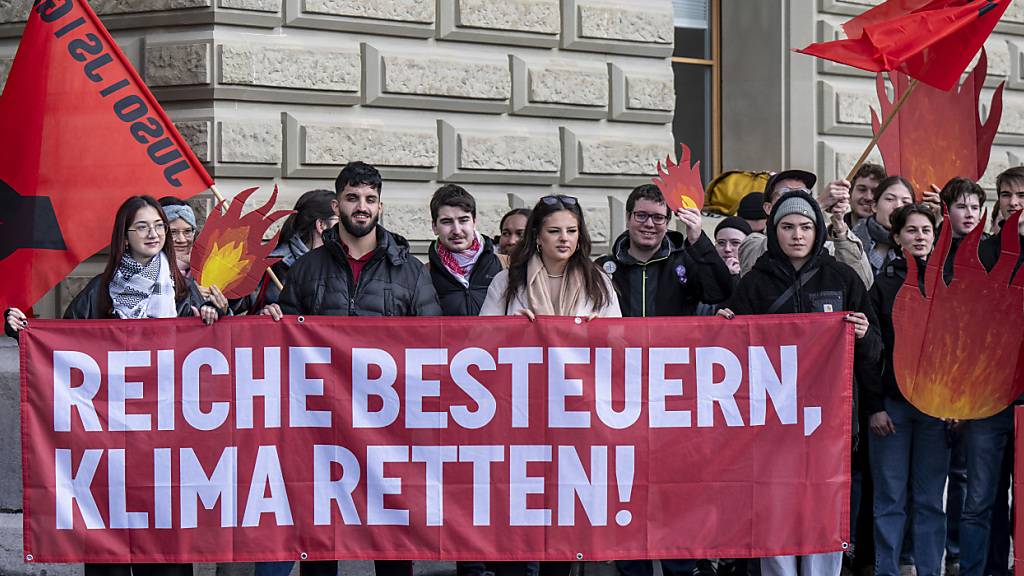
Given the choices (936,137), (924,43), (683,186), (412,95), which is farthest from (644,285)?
(936,137)

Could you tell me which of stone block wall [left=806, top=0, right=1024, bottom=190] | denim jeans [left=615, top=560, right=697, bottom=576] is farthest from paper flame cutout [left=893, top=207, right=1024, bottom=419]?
stone block wall [left=806, top=0, right=1024, bottom=190]

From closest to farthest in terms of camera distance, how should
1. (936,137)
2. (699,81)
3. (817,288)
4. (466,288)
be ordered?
(817,288) < (466,288) < (936,137) < (699,81)

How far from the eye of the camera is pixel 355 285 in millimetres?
6680

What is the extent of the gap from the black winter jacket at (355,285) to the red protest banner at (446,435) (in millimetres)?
189

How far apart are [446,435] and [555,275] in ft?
2.60

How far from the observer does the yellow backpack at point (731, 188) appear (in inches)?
425

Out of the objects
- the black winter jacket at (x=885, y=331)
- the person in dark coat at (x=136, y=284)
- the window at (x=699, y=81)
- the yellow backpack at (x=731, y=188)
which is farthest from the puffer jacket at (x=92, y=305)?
the window at (x=699, y=81)

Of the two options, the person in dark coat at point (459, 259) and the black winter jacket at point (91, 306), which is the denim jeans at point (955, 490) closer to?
the person in dark coat at point (459, 259)

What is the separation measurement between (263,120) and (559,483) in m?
3.52

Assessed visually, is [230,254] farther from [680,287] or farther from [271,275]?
[680,287]

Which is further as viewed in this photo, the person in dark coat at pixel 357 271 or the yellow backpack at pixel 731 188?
the yellow backpack at pixel 731 188

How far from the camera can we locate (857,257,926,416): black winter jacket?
22.7ft

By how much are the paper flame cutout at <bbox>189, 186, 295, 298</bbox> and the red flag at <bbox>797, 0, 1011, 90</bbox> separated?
2.72 meters

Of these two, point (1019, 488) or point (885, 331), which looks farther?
point (885, 331)
